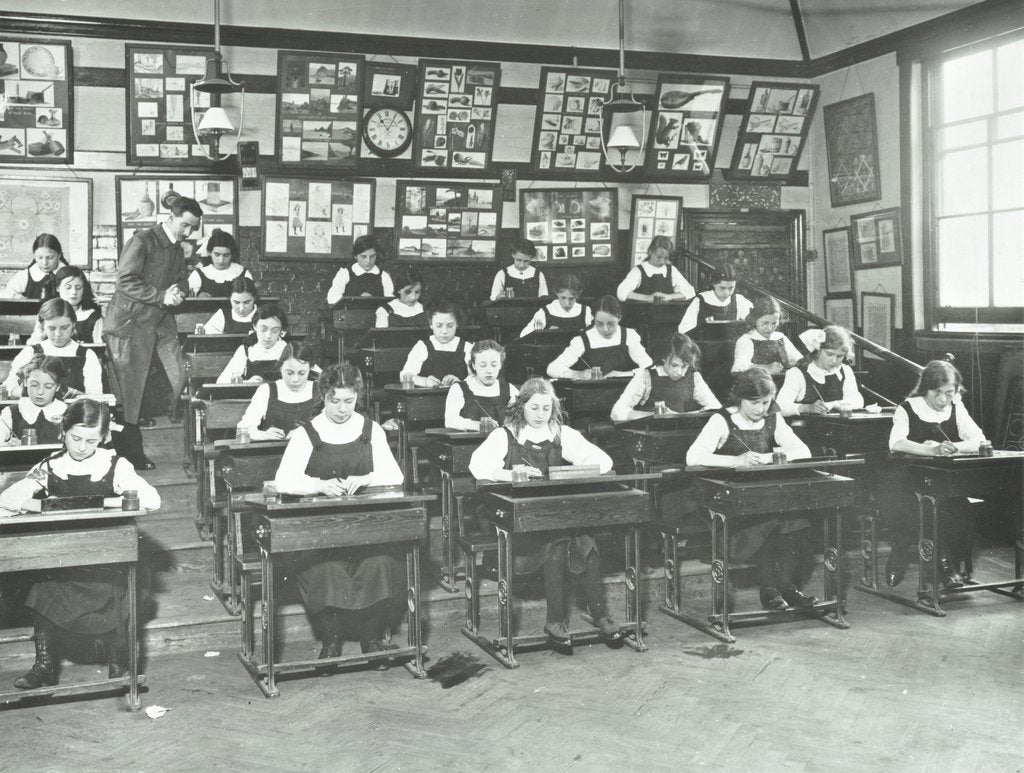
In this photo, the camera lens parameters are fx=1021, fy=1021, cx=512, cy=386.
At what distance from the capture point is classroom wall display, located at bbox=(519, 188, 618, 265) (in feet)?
31.9

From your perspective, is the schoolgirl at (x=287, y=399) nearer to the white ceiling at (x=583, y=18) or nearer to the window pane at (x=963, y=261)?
the white ceiling at (x=583, y=18)

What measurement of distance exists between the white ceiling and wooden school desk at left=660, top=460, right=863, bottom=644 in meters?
5.13

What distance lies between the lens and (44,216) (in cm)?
828

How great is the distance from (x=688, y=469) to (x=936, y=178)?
514 cm

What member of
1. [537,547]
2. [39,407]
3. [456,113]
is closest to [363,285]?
[456,113]

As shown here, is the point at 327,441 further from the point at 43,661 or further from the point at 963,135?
the point at 963,135

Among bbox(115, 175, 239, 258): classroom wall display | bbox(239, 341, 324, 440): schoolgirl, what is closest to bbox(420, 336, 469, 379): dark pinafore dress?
bbox(239, 341, 324, 440): schoolgirl

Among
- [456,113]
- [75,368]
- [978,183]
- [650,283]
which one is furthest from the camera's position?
[456,113]

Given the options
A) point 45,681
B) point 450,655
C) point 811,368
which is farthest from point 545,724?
point 811,368

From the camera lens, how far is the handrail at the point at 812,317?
316 inches

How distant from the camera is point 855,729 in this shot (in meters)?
3.97

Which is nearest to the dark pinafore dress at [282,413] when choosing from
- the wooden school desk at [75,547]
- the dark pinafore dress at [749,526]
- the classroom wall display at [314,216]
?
the wooden school desk at [75,547]

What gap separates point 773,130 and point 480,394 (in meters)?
5.52

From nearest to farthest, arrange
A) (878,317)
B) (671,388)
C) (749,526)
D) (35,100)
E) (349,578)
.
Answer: (349,578) < (749,526) < (671,388) < (35,100) < (878,317)
